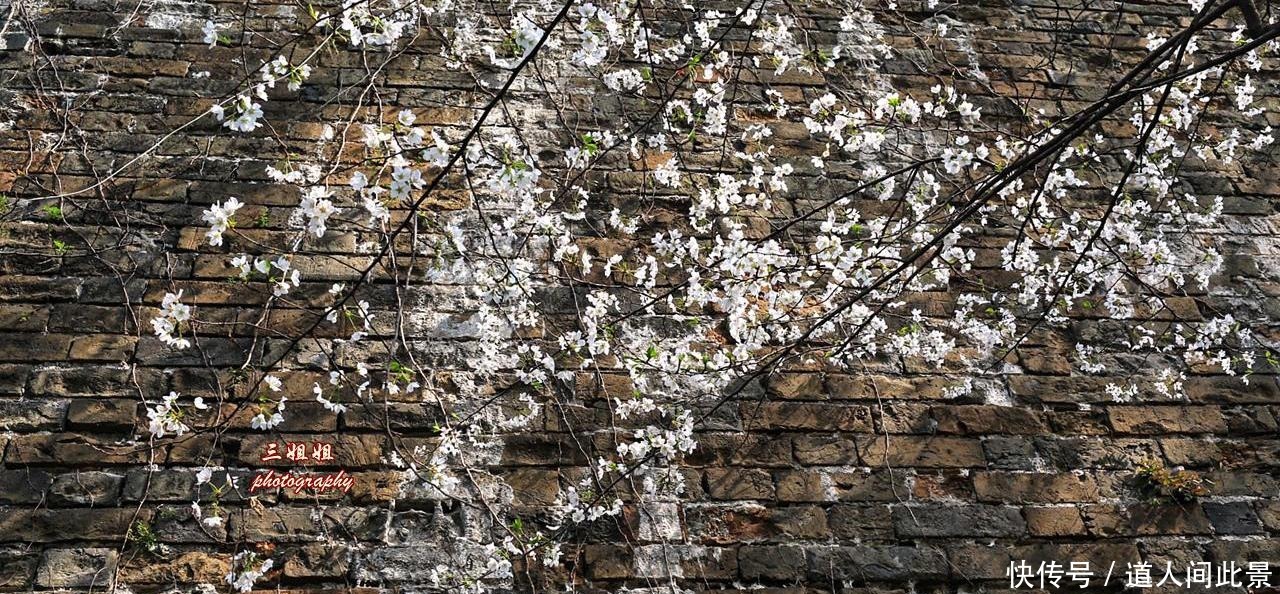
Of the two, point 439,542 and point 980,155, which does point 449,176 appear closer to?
point 439,542

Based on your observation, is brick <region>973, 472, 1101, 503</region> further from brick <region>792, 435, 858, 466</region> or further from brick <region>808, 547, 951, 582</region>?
brick <region>792, 435, 858, 466</region>

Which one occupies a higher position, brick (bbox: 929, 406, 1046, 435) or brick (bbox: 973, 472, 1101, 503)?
brick (bbox: 929, 406, 1046, 435)

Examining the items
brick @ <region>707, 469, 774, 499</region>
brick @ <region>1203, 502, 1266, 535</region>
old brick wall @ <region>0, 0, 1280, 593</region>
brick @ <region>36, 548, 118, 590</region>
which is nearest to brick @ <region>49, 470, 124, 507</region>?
old brick wall @ <region>0, 0, 1280, 593</region>

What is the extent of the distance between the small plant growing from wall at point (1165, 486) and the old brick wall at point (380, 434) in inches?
1.3

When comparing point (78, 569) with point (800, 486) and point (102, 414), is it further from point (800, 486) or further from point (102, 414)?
point (800, 486)

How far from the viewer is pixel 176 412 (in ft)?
8.16

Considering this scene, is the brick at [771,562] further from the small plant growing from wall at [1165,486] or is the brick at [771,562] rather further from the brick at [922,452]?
the small plant growing from wall at [1165,486]

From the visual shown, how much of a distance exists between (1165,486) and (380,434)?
236 centimetres

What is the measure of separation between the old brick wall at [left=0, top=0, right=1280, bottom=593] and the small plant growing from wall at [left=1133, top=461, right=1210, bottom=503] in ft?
0.11

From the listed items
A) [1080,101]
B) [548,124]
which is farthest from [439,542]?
[1080,101]

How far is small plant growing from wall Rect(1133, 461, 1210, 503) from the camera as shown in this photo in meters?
2.73

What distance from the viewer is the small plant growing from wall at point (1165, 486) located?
107 inches

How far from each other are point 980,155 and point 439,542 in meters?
2.40

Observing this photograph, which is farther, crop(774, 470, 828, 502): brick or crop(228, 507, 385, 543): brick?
crop(774, 470, 828, 502): brick
